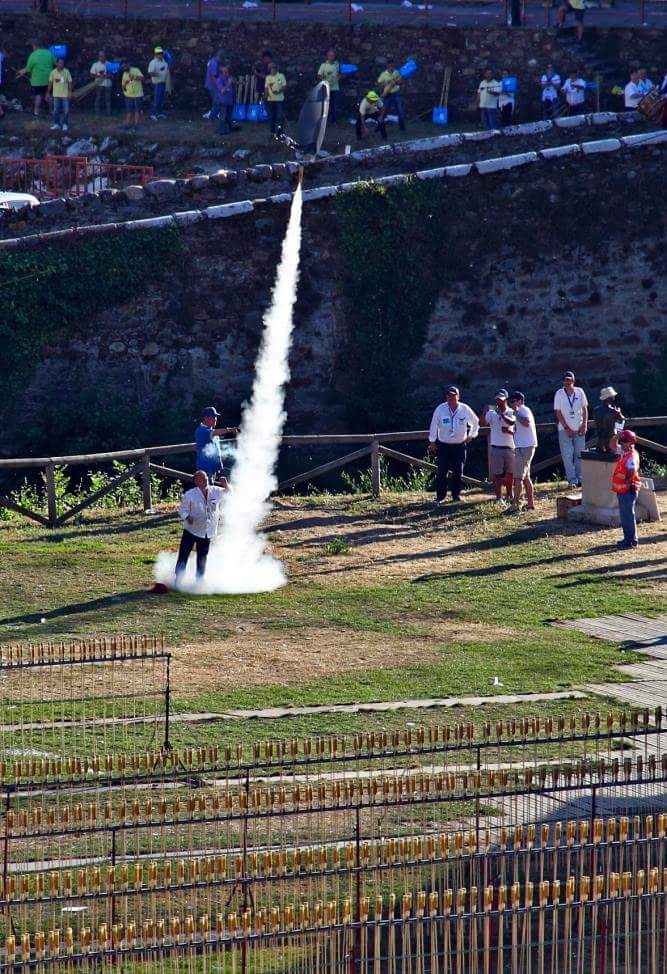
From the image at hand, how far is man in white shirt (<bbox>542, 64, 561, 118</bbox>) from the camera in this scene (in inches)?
1359

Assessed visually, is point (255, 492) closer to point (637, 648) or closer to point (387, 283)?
point (637, 648)

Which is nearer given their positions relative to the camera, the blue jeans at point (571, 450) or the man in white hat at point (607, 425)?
the man in white hat at point (607, 425)

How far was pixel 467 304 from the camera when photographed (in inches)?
1247

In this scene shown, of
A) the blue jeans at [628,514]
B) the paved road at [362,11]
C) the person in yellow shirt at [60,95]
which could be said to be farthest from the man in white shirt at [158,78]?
the blue jeans at [628,514]

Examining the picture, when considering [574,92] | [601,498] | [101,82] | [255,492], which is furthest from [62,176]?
[601,498]

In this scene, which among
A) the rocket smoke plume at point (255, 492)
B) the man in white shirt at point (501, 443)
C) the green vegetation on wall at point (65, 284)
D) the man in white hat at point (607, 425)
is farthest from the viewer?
the green vegetation on wall at point (65, 284)

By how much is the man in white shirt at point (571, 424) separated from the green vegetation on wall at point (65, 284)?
7.83 m

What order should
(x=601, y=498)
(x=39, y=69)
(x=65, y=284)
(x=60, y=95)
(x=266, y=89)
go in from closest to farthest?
1. (x=601, y=498)
2. (x=65, y=284)
3. (x=266, y=89)
4. (x=60, y=95)
5. (x=39, y=69)

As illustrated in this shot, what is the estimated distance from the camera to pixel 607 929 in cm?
1082

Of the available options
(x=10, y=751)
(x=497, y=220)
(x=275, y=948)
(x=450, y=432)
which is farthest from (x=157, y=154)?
(x=275, y=948)

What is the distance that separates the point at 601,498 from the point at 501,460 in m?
1.70

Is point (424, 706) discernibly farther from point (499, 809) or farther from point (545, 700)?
point (499, 809)

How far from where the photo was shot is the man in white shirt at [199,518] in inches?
789

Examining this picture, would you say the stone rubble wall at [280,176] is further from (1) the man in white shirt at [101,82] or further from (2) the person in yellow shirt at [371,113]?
(1) the man in white shirt at [101,82]
